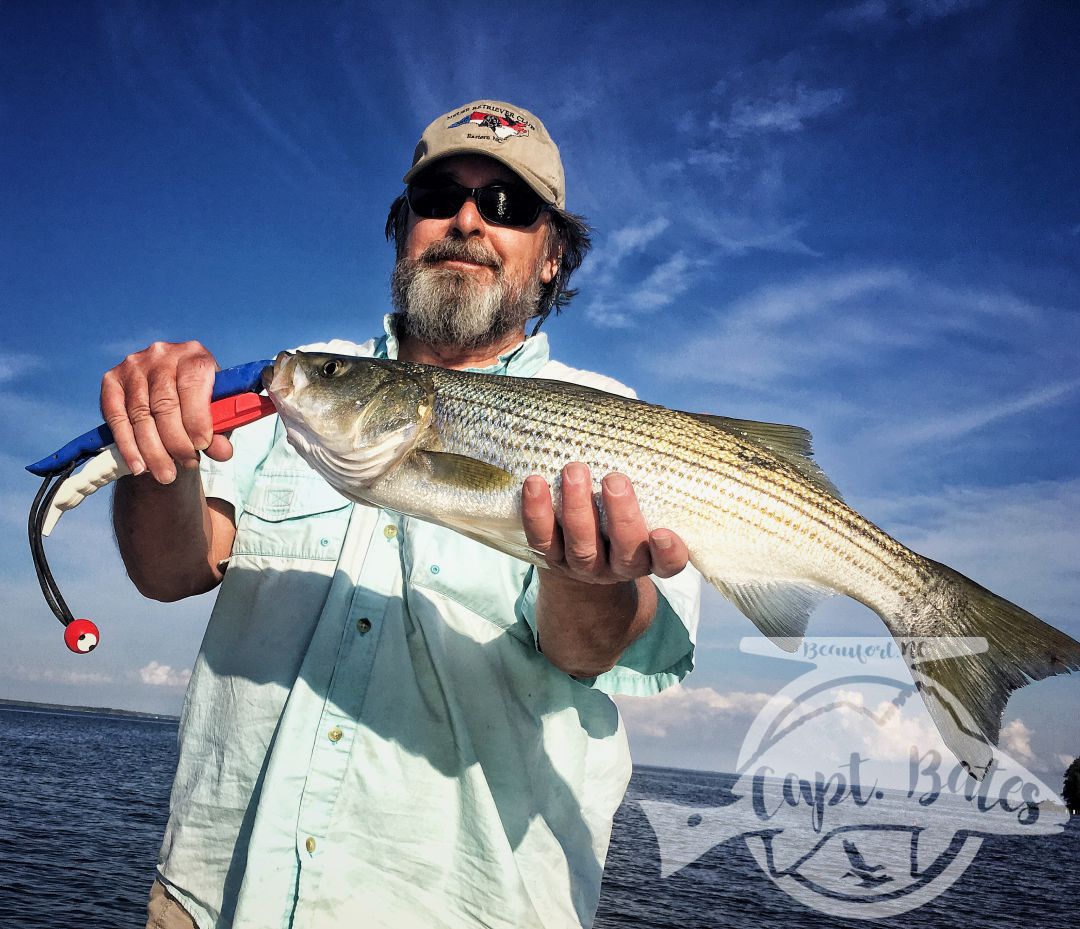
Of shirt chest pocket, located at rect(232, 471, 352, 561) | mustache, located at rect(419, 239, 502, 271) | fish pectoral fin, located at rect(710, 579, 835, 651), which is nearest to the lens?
fish pectoral fin, located at rect(710, 579, 835, 651)

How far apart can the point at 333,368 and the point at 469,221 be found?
5.48 ft

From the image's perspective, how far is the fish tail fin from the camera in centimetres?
295

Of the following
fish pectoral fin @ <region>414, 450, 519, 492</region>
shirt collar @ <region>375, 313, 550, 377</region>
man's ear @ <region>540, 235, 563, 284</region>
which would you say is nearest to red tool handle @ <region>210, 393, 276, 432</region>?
fish pectoral fin @ <region>414, 450, 519, 492</region>

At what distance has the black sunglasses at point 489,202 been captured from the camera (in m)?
4.83

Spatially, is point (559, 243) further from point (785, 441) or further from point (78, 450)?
point (78, 450)

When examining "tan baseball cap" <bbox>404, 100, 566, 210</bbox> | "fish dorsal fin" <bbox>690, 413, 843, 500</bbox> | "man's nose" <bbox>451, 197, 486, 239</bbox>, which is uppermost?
"tan baseball cap" <bbox>404, 100, 566, 210</bbox>

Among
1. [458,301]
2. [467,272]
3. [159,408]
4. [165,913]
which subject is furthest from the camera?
[467,272]

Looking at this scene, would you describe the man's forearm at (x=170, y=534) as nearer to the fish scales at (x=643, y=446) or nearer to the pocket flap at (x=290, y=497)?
the pocket flap at (x=290, y=497)

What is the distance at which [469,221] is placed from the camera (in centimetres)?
479

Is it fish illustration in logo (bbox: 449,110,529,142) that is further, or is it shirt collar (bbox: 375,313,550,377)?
fish illustration in logo (bbox: 449,110,529,142)

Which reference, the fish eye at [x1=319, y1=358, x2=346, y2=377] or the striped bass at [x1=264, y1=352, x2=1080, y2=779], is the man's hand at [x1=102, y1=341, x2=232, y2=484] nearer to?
the striped bass at [x1=264, y1=352, x2=1080, y2=779]

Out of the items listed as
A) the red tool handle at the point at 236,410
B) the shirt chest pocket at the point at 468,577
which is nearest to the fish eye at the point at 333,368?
the red tool handle at the point at 236,410

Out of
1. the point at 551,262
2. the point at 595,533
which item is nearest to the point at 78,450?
the point at 595,533

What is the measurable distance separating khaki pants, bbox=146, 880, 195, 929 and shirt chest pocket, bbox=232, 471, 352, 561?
4.98ft
